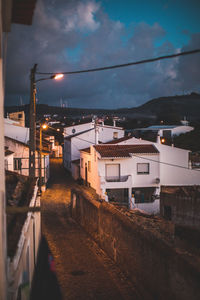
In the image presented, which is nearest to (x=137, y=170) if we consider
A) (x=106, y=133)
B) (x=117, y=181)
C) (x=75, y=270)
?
(x=117, y=181)

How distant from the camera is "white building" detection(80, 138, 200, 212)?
27.4 metres

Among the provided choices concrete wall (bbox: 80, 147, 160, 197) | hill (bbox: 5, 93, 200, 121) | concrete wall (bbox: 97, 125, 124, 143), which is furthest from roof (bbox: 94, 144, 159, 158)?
hill (bbox: 5, 93, 200, 121)

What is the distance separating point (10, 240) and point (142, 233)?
5474 mm

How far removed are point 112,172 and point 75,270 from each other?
17.0 m

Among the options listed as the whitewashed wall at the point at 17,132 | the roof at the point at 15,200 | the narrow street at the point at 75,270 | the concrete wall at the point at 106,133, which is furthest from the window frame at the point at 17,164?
the roof at the point at 15,200

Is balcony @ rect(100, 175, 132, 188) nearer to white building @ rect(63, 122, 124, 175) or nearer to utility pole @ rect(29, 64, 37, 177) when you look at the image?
A: white building @ rect(63, 122, 124, 175)

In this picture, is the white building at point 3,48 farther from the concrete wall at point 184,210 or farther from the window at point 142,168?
the window at point 142,168

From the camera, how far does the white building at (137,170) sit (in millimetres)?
27359

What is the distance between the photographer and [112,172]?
2788cm

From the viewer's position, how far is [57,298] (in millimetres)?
9039

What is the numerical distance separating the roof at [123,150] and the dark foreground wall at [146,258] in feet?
42.2

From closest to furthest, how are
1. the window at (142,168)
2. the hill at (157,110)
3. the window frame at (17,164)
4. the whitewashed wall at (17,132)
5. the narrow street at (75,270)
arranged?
the narrow street at (75,270)
the window frame at (17,164)
the window at (142,168)
the whitewashed wall at (17,132)
the hill at (157,110)

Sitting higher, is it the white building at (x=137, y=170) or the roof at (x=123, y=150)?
the roof at (x=123, y=150)

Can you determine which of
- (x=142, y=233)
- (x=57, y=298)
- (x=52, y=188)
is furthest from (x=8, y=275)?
(x=52, y=188)
